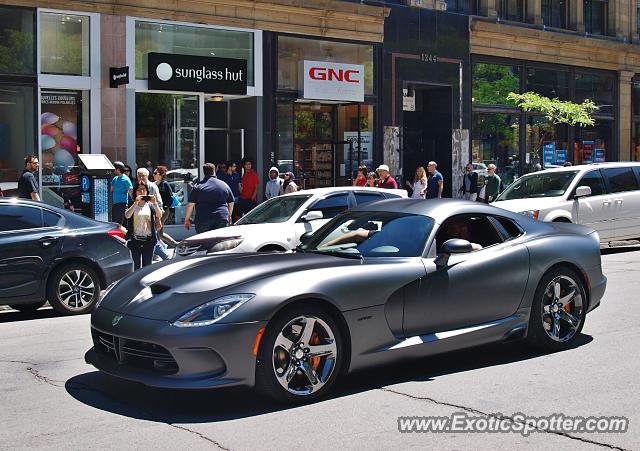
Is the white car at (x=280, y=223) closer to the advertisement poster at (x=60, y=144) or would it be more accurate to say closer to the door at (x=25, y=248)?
the door at (x=25, y=248)

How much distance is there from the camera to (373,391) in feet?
22.0

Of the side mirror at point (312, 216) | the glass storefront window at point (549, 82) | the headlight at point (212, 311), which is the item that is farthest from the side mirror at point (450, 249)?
the glass storefront window at point (549, 82)

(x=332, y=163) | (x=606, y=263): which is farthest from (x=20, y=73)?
(x=606, y=263)

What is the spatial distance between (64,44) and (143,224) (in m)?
7.79

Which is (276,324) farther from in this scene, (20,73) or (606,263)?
(20,73)

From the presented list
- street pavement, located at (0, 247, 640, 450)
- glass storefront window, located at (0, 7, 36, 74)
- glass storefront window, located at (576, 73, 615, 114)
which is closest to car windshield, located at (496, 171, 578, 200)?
street pavement, located at (0, 247, 640, 450)

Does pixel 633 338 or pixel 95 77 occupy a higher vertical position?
pixel 95 77

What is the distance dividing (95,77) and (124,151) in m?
1.73

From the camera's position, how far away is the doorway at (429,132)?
88.8 ft

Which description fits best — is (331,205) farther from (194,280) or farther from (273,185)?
(194,280)

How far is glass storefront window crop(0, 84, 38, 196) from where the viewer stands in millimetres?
18297

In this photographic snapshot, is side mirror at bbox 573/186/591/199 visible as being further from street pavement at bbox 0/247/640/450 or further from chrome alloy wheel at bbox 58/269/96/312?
chrome alloy wheel at bbox 58/269/96/312

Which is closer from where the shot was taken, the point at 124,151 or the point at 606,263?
the point at 606,263

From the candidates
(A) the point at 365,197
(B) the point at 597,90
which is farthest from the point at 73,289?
(B) the point at 597,90
